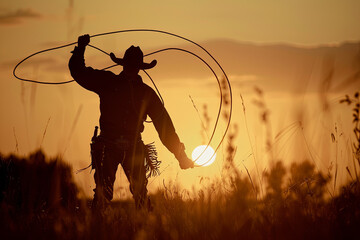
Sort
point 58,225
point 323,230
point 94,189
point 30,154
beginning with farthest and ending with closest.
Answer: point 94,189
point 30,154
point 58,225
point 323,230

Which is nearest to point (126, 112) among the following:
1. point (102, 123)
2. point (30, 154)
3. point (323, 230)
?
point (102, 123)

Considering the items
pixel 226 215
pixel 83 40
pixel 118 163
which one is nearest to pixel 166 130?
pixel 118 163

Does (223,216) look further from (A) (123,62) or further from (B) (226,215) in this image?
(A) (123,62)

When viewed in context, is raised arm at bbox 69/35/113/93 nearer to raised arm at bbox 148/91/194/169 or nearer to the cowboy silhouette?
the cowboy silhouette

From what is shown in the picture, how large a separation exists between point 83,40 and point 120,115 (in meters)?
0.97

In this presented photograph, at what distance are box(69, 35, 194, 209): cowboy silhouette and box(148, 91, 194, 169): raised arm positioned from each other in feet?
0.06

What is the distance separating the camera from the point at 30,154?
17.5 feet

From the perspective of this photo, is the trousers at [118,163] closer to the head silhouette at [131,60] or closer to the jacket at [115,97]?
the jacket at [115,97]

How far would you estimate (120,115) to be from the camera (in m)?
6.46

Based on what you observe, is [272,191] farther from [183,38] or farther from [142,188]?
[183,38]

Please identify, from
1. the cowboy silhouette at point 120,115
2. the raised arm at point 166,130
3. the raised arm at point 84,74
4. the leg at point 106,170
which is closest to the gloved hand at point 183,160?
the raised arm at point 166,130

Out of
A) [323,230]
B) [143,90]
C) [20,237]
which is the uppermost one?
[143,90]

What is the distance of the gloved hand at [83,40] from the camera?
6.55 m

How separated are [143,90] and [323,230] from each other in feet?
10.8
